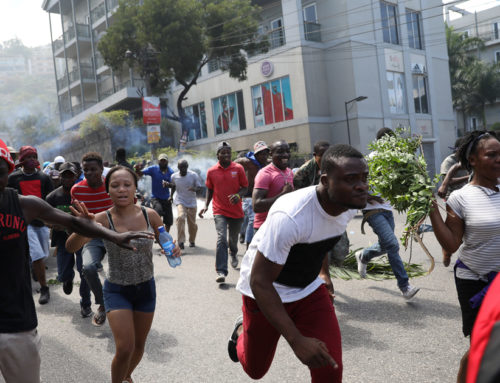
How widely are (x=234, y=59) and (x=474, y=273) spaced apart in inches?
984

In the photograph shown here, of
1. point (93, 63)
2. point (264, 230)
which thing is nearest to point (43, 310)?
point (264, 230)

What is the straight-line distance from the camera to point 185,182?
1069cm

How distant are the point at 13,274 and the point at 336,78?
2582 cm

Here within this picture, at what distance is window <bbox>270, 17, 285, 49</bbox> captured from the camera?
89.7 ft

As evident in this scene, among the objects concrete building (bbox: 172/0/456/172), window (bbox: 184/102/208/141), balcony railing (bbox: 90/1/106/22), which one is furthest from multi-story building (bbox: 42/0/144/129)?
concrete building (bbox: 172/0/456/172)

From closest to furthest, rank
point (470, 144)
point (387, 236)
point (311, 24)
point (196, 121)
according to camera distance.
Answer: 1. point (470, 144)
2. point (387, 236)
3. point (311, 24)
4. point (196, 121)

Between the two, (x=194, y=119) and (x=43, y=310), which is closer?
(x=43, y=310)

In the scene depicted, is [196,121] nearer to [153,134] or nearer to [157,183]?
[153,134]

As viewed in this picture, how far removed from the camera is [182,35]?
83.9 feet

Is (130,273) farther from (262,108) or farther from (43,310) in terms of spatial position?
(262,108)

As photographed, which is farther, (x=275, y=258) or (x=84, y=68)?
(x=84, y=68)

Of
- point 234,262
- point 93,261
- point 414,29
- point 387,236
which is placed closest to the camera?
point 93,261

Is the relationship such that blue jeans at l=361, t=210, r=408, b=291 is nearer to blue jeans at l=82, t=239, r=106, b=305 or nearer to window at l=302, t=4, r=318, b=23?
blue jeans at l=82, t=239, r=106, b=305

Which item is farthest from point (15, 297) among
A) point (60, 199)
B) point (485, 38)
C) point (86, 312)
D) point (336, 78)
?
point (485, 38)
